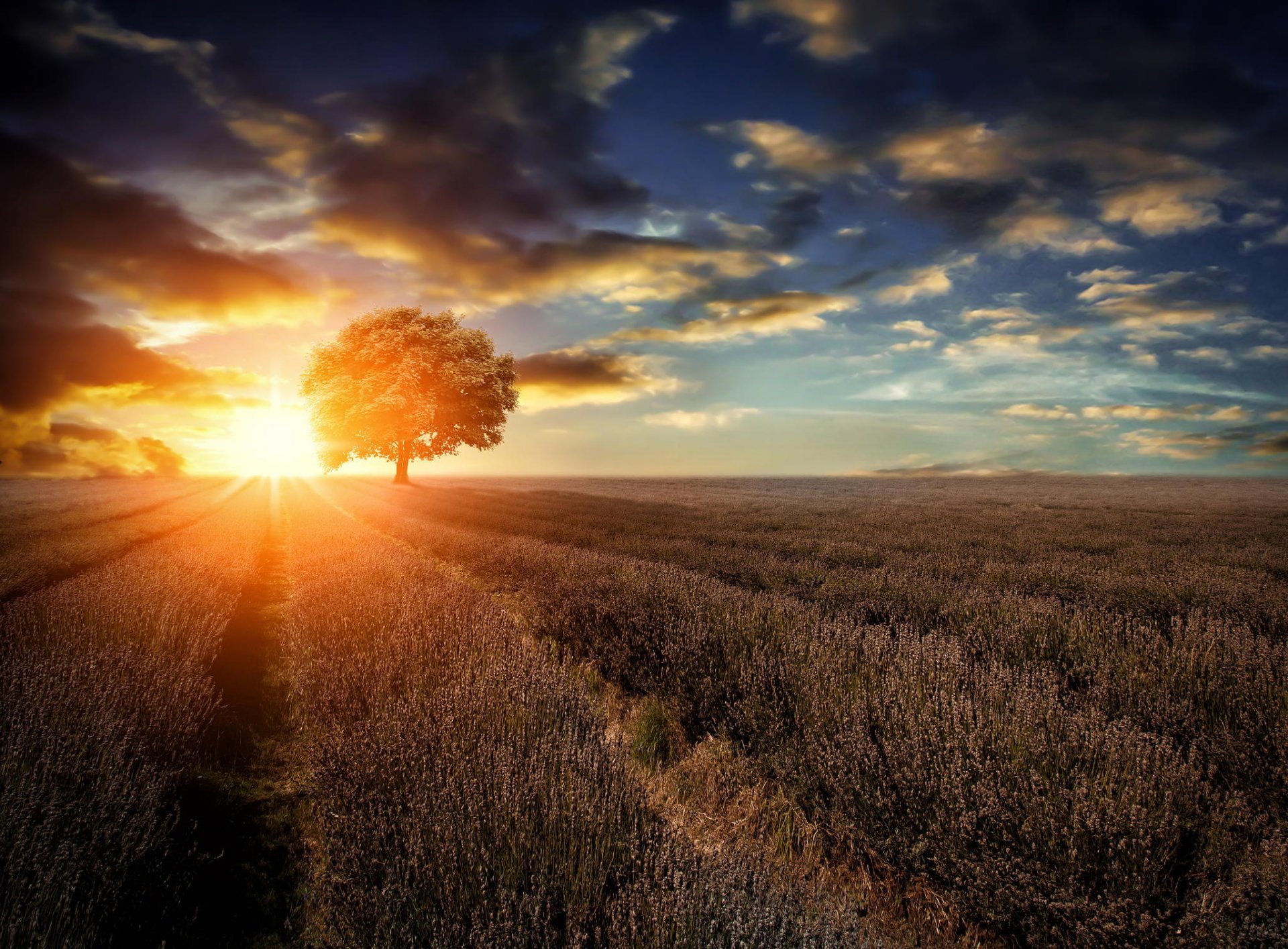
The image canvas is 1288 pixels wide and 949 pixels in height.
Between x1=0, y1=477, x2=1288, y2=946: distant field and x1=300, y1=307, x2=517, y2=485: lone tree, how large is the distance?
23501 mm

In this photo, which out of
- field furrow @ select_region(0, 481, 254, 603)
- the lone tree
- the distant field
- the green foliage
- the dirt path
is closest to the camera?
the distant field

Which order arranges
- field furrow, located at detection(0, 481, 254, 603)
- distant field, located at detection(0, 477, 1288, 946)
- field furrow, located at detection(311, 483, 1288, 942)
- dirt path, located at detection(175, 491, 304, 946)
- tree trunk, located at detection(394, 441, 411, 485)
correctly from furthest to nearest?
tree trunk, located at detection(394, 441, 411, 485) < field furrow, located at detection(0, 481, 254, 603) < dirt path, located at detection(175, 491, 304, 946) < field furrow, located at detection(311, 483, 1288, 942) < distant field, located at detection(0, 477, 1288, 946)

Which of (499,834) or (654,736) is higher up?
(499,834)

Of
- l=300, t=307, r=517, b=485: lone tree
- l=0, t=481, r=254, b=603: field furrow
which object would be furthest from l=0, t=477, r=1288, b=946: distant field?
l=300, t=307, r=517, b=485: lone tree

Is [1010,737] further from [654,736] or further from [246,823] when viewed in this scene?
[246,823]

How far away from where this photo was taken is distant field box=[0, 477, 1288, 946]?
1834mm

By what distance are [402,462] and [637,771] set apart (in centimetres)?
3318

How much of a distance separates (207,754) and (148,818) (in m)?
1.43

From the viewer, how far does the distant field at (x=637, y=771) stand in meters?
1.83

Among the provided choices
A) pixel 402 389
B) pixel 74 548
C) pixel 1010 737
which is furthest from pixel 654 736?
pixel 402 389

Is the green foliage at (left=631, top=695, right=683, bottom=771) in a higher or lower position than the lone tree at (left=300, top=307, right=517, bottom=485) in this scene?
lower

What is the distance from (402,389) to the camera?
27.7m

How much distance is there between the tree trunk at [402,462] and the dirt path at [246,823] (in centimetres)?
2817

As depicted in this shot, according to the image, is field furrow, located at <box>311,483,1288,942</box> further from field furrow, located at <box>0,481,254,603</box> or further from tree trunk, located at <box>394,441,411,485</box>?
tree trunk, located at <box>394,441,411,485</box>
